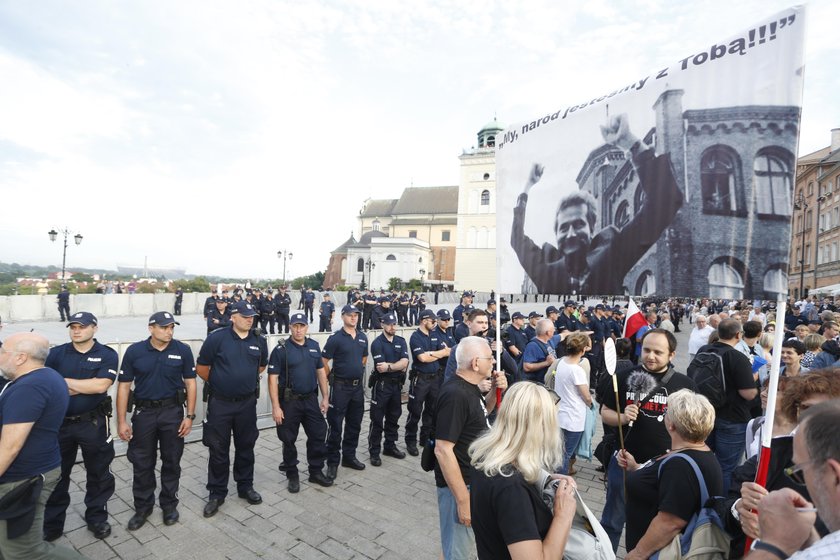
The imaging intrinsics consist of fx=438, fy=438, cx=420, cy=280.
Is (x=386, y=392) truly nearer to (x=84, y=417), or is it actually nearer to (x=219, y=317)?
(x=84, y=417)

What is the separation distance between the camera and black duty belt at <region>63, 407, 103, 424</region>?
3.99 metres

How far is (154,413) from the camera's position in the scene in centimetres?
440

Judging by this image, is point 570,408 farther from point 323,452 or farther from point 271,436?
point 271,436

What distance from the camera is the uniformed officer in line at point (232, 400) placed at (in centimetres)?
464

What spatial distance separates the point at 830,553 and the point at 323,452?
5009mm

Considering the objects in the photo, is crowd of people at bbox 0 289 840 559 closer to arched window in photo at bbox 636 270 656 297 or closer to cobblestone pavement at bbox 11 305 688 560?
cobblestone pavement at bbox 11 305 688 560

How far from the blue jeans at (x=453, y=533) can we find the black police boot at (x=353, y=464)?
2855 mm

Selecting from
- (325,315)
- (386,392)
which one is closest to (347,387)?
(386,392)

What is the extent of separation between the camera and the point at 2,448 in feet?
9.43

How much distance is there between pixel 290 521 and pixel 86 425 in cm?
211

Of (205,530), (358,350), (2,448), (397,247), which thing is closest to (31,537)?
(2,448)

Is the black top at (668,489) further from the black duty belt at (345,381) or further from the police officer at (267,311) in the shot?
the police officer at (267,311)

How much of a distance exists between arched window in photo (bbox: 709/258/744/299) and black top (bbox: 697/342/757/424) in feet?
8.70

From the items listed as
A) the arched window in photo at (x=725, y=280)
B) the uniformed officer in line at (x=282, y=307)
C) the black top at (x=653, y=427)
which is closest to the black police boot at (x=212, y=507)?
the black top at (x=653, y=427)
